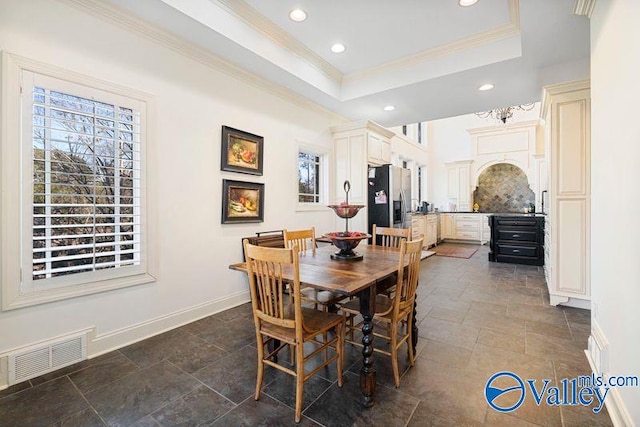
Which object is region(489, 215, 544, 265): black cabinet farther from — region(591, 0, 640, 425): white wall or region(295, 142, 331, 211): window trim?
region(591, 0, 640, 425): white wall

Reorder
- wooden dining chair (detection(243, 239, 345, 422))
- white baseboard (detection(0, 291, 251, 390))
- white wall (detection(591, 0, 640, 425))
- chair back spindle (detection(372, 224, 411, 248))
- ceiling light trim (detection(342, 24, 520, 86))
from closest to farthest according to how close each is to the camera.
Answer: white wall (detection(591, 0, 640, 425)) → wooden dining chair (detection(243, 239, 345, 422)) → white baseboard (detection(0, 291, 251, 390)) → chair back spindle (detection(372, 224, 411, 248)) → ceiling light trim (detection(342, 24, 520, 86))

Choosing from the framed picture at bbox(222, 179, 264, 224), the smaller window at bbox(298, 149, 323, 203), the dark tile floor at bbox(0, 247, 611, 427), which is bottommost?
the dark tile floor at bbox(0, 247, 611, 427)

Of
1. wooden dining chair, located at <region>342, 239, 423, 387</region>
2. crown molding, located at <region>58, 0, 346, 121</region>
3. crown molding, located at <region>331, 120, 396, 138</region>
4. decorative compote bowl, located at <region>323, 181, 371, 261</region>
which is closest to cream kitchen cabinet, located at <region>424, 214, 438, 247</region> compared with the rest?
crown molding, located at <region>331, 120, 396, 138</region>

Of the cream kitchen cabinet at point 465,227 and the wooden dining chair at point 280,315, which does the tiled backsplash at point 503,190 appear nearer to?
the cream kitchen cabinet at point 465,227

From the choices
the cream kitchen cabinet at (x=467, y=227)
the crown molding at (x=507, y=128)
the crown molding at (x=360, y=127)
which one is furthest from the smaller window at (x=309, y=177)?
the crown molding at (x=507, y=128)

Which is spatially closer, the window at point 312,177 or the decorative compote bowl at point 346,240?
the decorative compote bowl at point 346,240

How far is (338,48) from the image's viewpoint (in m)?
3.56

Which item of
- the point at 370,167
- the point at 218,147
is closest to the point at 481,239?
the point at 370,167

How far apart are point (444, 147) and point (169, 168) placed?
8904 millimetres

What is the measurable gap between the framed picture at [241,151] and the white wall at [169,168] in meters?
0.09

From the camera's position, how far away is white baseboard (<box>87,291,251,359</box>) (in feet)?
7.57

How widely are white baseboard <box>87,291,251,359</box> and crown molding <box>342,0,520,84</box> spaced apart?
3597 millimetres

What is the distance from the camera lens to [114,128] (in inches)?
93.7

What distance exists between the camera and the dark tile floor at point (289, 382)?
161cm
